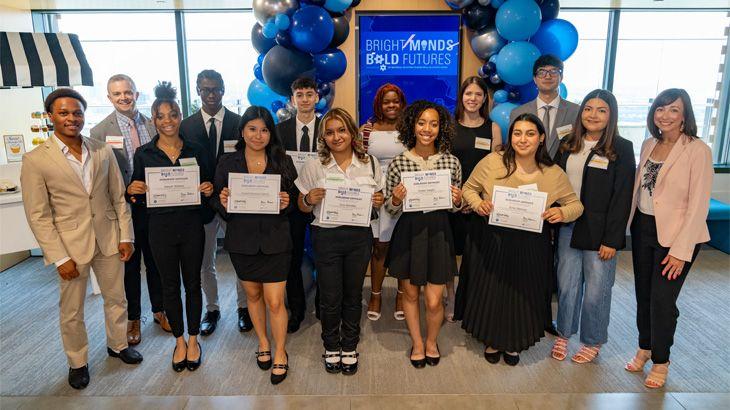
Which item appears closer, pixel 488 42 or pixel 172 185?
pixel 172 185

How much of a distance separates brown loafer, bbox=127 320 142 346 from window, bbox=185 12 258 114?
322 centimetres

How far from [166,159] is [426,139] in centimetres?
147

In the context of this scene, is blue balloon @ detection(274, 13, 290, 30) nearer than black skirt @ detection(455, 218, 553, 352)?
No

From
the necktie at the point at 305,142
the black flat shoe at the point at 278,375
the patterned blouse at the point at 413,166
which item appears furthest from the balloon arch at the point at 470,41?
the black flat shoe at the point at 278,375

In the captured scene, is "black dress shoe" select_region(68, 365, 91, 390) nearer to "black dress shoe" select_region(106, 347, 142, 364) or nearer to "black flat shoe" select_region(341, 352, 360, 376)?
"black dress shoe" select_region(106, 347, 142, 364)

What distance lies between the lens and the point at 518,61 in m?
3.63

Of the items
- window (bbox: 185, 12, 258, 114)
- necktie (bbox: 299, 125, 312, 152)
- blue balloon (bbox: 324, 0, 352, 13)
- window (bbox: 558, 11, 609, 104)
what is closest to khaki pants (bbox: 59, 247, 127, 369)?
necktie (bbox: 299, 125, 312, 152)

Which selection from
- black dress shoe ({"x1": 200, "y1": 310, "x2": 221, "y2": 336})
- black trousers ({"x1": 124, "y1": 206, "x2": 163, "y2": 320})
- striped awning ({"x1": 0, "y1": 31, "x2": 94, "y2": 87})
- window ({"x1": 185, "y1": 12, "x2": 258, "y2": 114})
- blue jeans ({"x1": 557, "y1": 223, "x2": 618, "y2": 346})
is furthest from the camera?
window ({"x1": 185, "y1": 12, "x2": 258, "y2": 114})

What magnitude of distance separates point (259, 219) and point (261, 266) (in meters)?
0.26

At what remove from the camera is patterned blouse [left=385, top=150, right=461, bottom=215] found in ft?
8.91

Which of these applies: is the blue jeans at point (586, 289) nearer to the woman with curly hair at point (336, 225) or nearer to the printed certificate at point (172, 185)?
the woman with curly hair at point (336, 225)

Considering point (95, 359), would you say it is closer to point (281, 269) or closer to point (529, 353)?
point (281, 269)

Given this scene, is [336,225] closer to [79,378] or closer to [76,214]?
[76,214]

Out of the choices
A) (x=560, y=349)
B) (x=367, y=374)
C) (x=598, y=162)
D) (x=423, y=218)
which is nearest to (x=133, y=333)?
(x=367, y=374)
